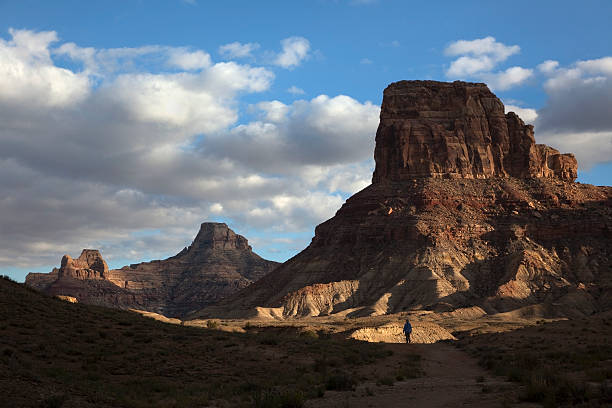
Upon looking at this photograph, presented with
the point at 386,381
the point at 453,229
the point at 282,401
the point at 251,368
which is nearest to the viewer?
the point at 282,401

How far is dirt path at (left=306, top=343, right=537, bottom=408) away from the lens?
20984 millimetres

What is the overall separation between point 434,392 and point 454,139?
12756 cm

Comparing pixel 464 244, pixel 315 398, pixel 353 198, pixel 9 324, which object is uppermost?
pixel 353 198

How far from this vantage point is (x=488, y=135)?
491ft

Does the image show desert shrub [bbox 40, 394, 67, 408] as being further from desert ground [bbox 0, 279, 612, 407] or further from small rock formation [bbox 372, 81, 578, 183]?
→ small rock formation [bbox 372, 81, 578, 183]

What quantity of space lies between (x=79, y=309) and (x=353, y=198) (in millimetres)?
110810

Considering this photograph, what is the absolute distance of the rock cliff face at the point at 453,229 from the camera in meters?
111

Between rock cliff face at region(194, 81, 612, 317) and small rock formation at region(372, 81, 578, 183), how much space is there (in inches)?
10.0

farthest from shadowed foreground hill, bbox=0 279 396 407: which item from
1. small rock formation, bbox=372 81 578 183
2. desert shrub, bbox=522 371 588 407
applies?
small rock formation, bbox=372 81 578 183

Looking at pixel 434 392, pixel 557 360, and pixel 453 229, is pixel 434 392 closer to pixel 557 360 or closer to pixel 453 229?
pixel 557 360

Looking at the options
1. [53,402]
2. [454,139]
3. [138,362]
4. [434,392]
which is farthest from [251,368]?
[454,139]

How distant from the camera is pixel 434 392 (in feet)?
78.4

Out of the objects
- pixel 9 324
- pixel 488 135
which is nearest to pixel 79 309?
pixel 9 324

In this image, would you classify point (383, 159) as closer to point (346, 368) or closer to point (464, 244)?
point (464, 244)
